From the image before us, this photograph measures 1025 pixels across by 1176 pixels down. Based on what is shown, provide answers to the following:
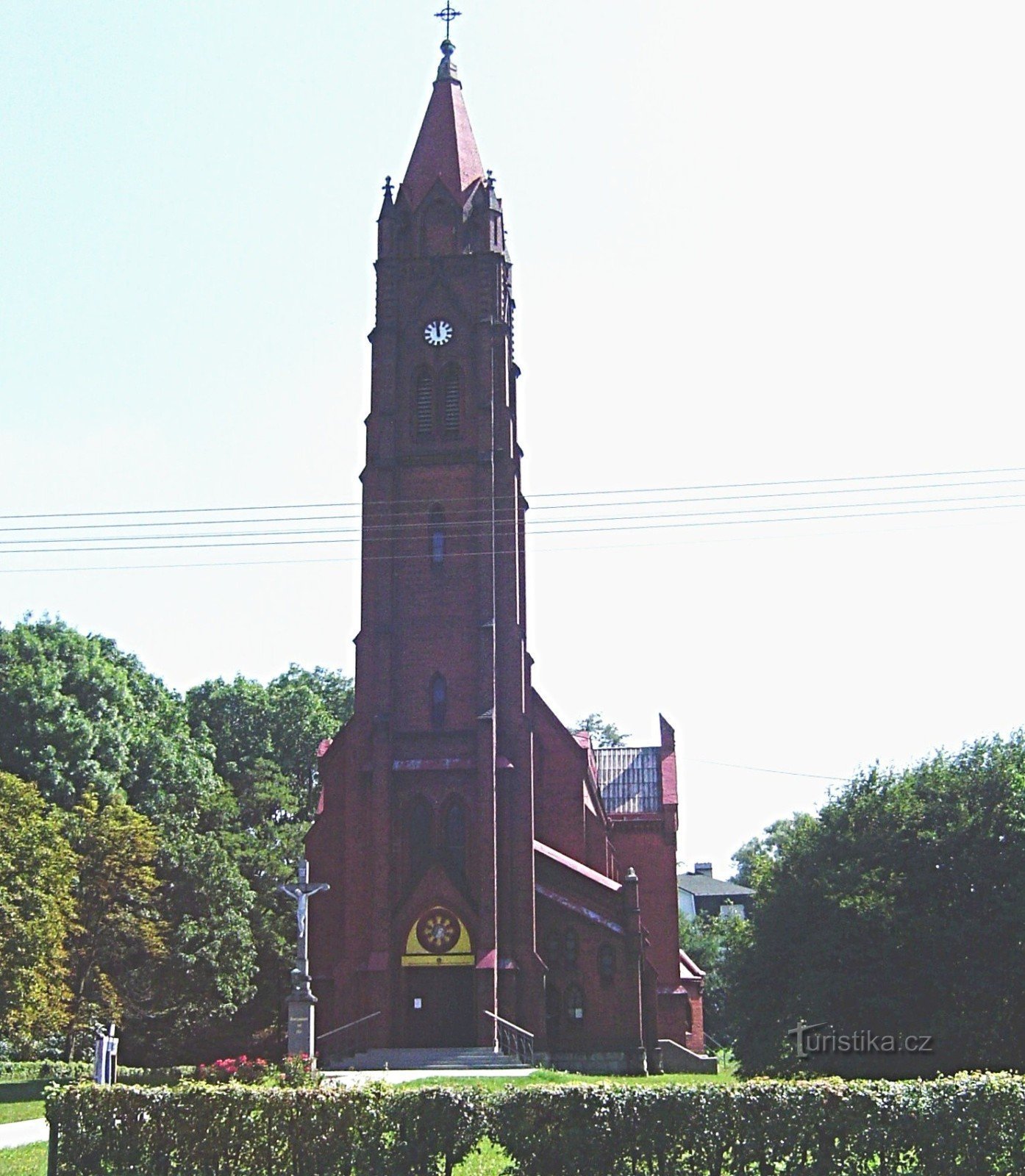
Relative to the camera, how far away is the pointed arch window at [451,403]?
44312 mm

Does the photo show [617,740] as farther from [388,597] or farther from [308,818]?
[388,597]

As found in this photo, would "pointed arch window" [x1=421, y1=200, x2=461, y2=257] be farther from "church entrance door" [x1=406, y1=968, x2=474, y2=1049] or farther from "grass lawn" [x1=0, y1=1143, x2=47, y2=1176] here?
"grass lawn" [x1=0, y1=1143, x2=47, y2=1176]

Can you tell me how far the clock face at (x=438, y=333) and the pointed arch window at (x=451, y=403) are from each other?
101cm

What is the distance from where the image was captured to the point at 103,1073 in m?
21.2

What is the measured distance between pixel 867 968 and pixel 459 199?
2978cm

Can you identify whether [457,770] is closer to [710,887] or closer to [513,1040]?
[513,1040]

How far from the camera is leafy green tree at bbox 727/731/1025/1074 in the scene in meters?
28.7

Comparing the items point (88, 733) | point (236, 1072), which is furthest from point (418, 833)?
point (236, 1072)

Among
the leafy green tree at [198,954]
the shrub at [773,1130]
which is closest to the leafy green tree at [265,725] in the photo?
the leafy green tree at [198,954]

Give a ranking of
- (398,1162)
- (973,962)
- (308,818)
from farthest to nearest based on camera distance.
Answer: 1. (308,818)
2. (973,962)
3. (398,1162)

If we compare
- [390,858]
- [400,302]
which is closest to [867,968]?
[390,858]

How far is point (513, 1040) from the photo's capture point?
37.9 metres

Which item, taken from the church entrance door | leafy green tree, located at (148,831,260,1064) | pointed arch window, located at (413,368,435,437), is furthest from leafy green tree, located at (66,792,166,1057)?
pointed arch window, located at (413,368,435,437)

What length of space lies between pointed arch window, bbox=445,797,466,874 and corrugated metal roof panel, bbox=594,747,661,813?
1224 cm
